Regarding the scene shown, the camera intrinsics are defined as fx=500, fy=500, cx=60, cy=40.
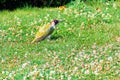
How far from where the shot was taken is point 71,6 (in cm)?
1534

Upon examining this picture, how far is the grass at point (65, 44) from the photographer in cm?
831

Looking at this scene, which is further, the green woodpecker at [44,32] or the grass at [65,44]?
the green woodpecker at [44,32]

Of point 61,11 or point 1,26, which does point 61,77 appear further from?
point 61,11

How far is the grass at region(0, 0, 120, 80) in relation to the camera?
831 centimetres

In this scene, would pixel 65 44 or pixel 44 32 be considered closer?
pixel 65 44

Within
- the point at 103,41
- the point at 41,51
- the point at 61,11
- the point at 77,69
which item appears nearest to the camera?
the point at 77,69

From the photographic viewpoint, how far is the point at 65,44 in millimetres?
11250

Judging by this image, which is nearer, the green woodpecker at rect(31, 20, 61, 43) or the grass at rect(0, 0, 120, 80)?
the grass at rect(0, 0, 120, 80)

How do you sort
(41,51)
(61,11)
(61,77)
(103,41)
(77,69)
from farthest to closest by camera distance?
1. (61,11)
2. (103,41)
3. (41,51)
4. (77,69)
5. (61,77)

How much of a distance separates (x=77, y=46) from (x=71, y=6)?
14.7ft

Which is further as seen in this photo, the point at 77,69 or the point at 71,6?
the point at 71,6

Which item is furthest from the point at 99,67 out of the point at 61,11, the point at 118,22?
the point at 61,11

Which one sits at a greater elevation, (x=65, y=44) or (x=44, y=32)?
(x=44, y=32)

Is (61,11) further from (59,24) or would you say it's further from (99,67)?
(99,67)
